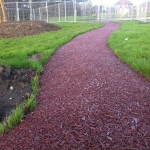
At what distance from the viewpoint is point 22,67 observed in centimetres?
484

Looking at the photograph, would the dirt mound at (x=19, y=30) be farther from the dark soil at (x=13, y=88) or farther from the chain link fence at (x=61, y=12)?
the chain link fence at (x=61, y=12)

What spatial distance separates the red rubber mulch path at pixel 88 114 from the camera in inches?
89.9

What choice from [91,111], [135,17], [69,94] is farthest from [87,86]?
[135,17]

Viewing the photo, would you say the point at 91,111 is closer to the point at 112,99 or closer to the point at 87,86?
the point at 112,99

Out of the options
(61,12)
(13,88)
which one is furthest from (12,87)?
(61,12)

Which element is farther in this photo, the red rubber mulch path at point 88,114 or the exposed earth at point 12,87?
the exposed earth at point 12,87

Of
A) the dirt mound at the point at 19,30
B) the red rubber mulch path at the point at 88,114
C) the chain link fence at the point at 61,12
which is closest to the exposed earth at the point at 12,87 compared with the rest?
the red rubber mulch path at the point at 88,114

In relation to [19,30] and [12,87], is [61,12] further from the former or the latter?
[12,87]

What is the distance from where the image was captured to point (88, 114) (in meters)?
2.77

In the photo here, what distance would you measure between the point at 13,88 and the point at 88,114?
1595 mm

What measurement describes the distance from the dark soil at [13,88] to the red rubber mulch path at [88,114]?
11.1 inches

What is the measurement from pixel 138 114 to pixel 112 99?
50cm

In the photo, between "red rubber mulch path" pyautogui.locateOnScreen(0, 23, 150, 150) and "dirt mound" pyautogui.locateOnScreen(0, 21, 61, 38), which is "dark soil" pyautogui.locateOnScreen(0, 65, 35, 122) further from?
"dirt mound" pyautogui.locateOnScreen(0, 21, 61, 38)

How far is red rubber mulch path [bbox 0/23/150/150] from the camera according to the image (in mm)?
2283
